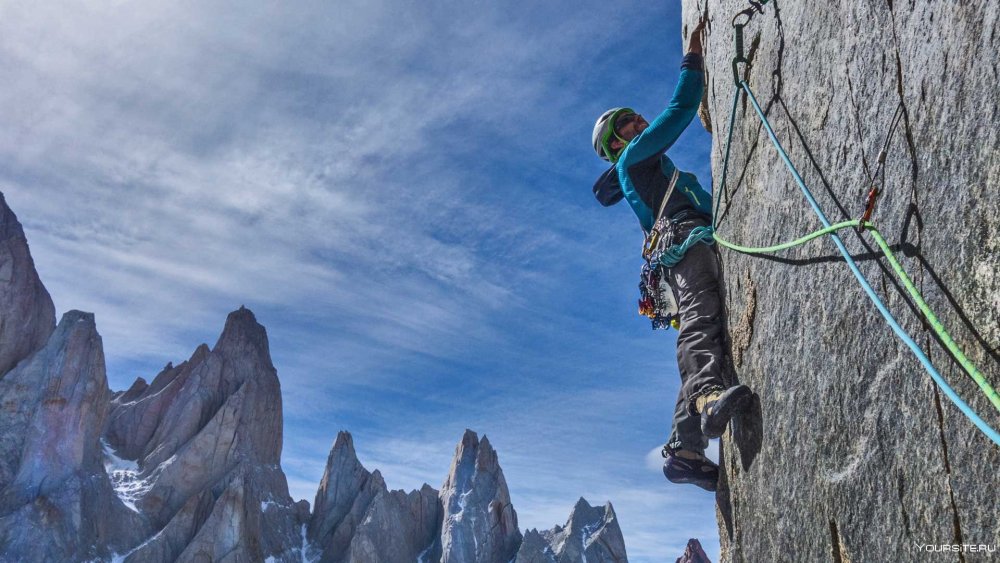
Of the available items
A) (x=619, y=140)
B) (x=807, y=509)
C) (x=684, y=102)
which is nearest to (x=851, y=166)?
(x=807, y=509)

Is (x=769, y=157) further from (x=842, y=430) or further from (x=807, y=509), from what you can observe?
(x=807, y=509)

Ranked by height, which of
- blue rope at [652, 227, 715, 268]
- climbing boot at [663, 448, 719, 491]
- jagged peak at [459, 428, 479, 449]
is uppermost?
jagged peak at [459, 428, 479, 449]

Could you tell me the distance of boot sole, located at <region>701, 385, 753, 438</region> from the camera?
16.5ft

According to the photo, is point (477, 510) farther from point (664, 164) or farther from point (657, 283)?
point (664, 164)

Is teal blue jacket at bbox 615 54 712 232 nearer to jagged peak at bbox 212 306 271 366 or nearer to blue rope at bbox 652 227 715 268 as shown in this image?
blue rope at bbox 652 227 715 268

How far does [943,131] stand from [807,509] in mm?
2506

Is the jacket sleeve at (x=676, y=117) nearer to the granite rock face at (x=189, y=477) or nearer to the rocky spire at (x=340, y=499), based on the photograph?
the granite rock face at (x=189, y=477)

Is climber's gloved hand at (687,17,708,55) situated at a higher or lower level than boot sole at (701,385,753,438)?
higher

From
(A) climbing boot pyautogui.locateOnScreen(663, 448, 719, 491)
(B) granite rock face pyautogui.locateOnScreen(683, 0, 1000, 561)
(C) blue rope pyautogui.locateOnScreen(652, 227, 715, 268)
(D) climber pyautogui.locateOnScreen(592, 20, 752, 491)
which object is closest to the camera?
(B) granite rock face pyautogui.locateOnScreen(683, 0, 1000, 561)

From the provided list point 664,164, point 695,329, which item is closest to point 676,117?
point 664,164

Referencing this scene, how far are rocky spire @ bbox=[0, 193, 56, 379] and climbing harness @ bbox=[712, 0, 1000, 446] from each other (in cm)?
9049

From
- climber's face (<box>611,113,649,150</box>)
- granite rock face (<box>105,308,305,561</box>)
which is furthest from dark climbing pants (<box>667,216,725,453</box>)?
granite rock face (<box>105,308,305,561</box>)

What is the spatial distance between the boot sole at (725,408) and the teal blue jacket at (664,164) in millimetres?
2208

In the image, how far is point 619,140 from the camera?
25.0ft
